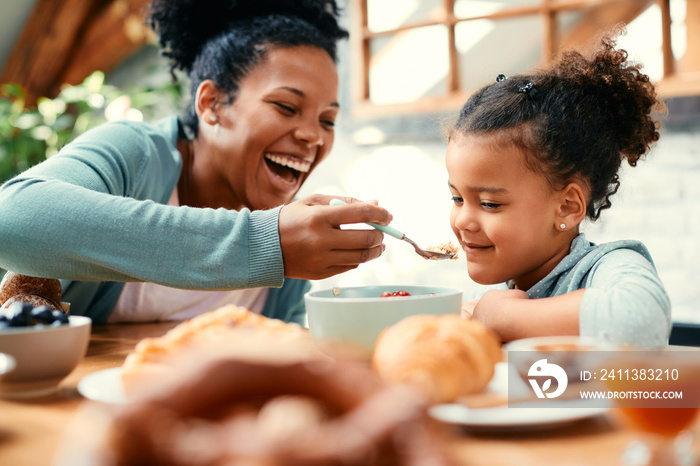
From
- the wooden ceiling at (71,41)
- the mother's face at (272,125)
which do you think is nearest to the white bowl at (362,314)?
the mother's face at (272,125)

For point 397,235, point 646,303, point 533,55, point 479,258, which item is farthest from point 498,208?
point 533,55

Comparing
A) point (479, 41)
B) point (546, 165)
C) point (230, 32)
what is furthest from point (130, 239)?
point (479, 41)

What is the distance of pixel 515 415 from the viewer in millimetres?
484

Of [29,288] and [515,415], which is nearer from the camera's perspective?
[515,415]

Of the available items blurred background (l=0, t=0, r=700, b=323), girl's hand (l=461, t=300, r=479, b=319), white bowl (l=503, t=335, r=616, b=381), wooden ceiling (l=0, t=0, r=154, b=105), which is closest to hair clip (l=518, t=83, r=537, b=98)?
girl's hand (l=461, t=300, r=479, b=319)

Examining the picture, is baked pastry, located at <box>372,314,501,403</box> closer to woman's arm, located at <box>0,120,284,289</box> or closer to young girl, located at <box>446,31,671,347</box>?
woman's arm, located at <box>0,120,284,289</box>

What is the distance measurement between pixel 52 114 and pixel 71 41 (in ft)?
2.17

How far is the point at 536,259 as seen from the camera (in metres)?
1.22

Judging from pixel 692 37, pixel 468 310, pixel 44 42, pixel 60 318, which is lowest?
pixel 468 310

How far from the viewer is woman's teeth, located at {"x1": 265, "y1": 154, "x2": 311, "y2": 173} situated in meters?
1.59

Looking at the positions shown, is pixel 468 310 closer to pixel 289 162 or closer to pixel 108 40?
pixel 289 162

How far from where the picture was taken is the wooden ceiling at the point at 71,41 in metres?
3.69

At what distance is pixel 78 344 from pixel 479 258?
82cm

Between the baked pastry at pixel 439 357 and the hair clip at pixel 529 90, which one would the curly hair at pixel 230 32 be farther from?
the baked pastry at pixel 439 357
